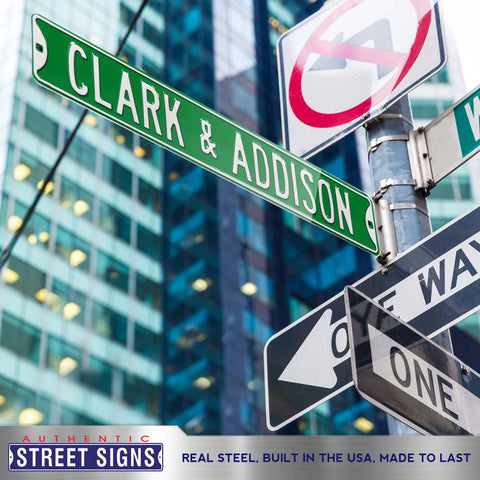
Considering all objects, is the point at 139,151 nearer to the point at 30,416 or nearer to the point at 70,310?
the point at 70,310

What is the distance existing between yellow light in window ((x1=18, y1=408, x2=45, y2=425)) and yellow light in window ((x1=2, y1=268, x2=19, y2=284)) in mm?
6414

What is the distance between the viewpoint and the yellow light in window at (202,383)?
43.7m

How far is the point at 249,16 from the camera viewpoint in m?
59.9

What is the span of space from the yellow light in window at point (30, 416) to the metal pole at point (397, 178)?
36.8 m

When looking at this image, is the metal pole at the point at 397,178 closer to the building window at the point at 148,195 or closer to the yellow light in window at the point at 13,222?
the yellow light in window at the point at 13,222

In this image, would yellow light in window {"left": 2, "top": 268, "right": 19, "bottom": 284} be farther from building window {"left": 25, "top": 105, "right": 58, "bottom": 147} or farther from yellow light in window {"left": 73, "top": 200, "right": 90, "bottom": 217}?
building window {"left": 25, "top": 105, "right": 58, "bottom": 147}

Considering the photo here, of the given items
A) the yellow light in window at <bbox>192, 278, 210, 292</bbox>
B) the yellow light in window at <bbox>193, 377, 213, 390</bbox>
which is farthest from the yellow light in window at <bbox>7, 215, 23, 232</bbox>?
the yellow light in window at <bbox>193, 377, 213, 390</bbox>

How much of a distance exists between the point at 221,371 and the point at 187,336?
2.92m

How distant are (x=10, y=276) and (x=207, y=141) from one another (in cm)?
3898

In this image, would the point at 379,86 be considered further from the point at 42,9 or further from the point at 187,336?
the point at 42,9

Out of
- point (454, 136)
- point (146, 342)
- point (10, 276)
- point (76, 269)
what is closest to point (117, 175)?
point (76, 269)

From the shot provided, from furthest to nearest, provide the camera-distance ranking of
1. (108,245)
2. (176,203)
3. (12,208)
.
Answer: (176,203)
(108,245)
(12,208)

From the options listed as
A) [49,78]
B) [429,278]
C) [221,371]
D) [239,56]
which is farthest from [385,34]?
[239,56]

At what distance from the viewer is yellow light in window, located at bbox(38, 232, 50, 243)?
142ft
